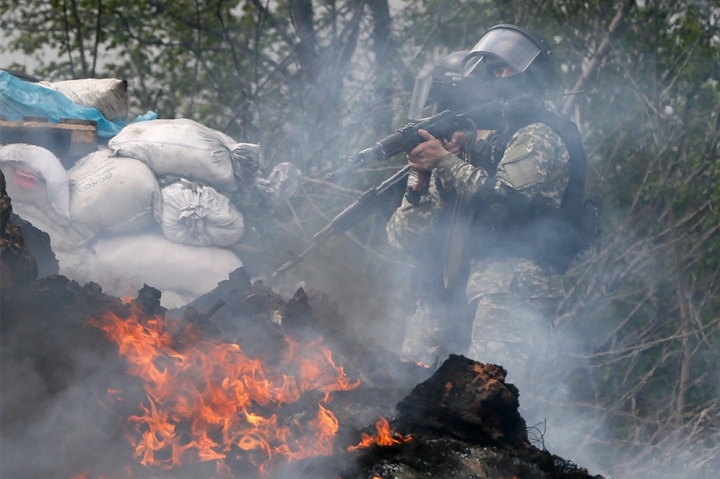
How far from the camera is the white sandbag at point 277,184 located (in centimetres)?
472

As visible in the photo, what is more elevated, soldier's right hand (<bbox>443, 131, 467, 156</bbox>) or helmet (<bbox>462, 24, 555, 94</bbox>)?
helmet (<bbox>462, 24, 555, 94</bbox>)

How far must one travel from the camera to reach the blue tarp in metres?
4.44

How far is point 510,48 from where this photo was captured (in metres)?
4.12

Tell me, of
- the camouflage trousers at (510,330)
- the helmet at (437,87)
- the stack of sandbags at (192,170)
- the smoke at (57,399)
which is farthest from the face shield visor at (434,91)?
the smoke at (57,399)

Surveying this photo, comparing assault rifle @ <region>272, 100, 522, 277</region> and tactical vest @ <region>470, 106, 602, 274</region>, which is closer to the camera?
tactical vest @ <region>470, 106, 602, 274</region>

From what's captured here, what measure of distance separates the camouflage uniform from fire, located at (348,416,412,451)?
3.87 feet

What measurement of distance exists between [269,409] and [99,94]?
2629 millimetres

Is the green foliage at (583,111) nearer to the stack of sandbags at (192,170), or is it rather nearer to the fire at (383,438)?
the stack of sandbags at (192,170)

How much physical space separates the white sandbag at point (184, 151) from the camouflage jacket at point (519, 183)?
4.27 feet

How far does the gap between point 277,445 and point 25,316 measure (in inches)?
46.1

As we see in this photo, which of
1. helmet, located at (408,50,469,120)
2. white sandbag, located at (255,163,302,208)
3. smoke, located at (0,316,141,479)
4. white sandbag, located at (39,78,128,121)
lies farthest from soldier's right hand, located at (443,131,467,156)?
white sandbag, located at (39,78,128,121)

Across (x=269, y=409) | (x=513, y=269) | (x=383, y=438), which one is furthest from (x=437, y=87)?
(x=383, y=438)

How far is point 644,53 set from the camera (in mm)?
6922

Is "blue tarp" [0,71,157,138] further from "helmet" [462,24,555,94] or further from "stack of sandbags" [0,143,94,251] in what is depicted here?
"helmet" [462,24,555,94]
